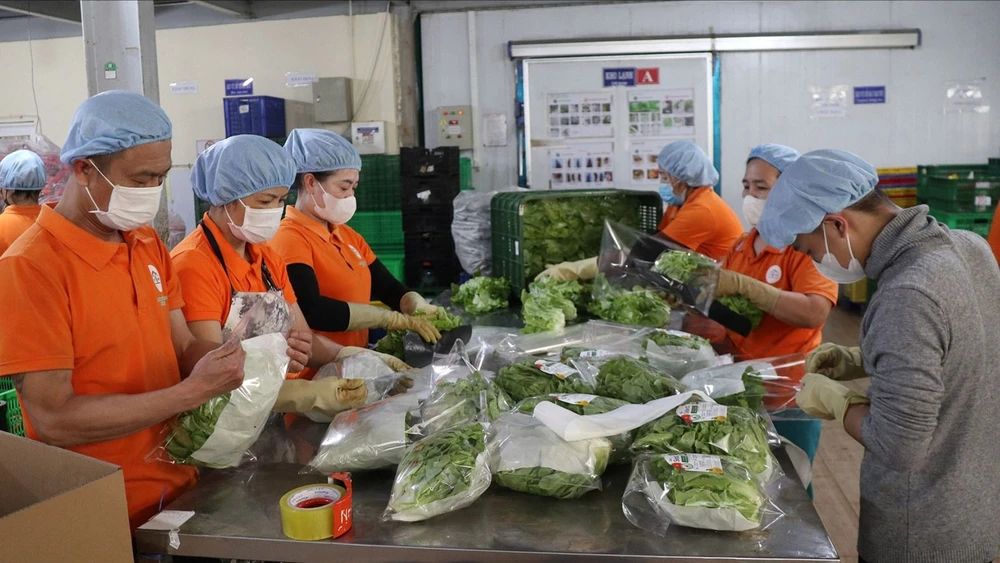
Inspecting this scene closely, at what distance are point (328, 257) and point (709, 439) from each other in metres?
1.85

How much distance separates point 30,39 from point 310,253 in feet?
22.2

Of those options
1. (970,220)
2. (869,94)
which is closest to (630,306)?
(970,220)

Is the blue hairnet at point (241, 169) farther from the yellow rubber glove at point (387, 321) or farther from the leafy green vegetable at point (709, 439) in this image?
the leafy green vegetable at point (709, 439)

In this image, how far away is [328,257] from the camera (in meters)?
3.13

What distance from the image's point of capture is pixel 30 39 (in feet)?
26.2

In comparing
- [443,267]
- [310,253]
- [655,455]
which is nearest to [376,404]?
[655,455]

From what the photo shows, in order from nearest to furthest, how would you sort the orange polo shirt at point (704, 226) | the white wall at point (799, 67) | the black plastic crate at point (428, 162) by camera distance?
the orange polo shirt at point (704, 226) < the black plastic crate at point (428, 162) < the white wall at point (799, 67)

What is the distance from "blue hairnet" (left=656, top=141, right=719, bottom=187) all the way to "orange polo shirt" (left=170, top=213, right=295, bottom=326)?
2.72m

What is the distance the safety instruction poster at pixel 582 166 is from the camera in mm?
7914

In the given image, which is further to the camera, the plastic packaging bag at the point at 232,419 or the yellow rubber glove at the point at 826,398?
the yellow rubber glove at the point at 826,398

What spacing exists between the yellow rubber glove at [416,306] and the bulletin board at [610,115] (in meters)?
4.51

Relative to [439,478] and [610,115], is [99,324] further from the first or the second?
[610,115]

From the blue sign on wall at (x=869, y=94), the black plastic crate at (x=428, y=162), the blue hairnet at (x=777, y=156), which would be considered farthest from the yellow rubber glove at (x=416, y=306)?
the blue sign on wall at (x=869, y=94)

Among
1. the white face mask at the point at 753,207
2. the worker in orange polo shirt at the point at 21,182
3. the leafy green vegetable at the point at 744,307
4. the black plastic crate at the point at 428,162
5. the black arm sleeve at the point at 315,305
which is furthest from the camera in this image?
the black plastic crate at the point at 428,162
